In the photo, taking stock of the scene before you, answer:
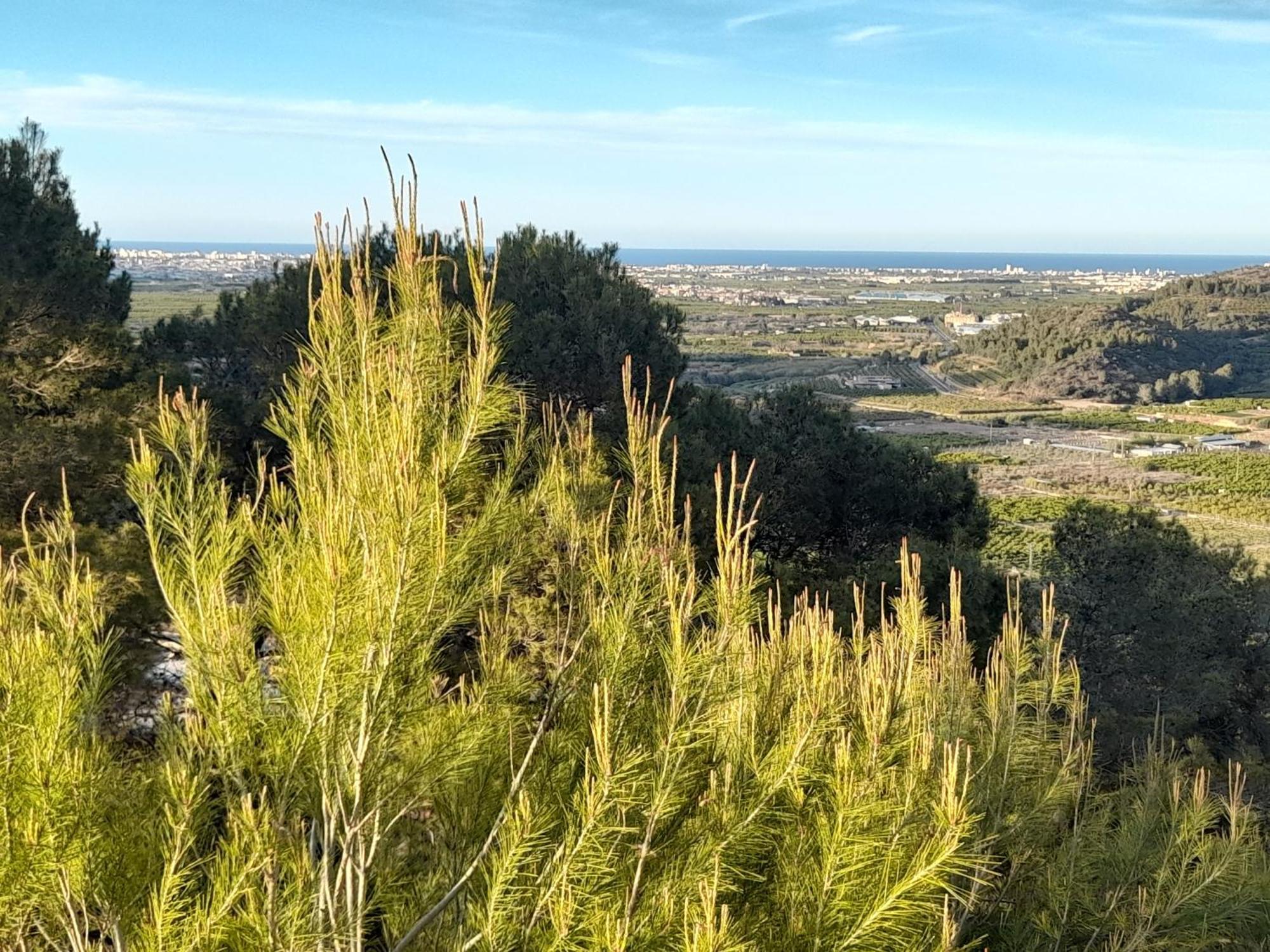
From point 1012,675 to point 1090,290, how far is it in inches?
8417

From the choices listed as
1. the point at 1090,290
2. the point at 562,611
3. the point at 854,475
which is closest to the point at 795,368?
the point at 854,475

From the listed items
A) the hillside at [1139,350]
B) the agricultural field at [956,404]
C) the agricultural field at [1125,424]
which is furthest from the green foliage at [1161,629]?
the hillside at [1139,350]

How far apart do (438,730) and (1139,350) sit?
3907 inches

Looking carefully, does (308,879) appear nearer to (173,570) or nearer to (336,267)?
(173,570)

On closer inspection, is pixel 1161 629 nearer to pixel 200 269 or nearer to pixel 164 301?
pixel 164 301

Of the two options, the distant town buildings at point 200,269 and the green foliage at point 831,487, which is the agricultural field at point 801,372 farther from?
the green foliage at point 831,487

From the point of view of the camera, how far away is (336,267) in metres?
2.99

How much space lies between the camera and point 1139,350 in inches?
3541

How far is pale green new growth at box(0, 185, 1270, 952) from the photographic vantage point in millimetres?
2885

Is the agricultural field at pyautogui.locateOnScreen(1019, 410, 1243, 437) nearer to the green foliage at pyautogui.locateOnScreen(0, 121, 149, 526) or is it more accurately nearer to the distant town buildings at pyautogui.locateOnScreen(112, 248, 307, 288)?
the distant town buildings at pyautogui.locateOnScreen(112, 248, 307, 288)

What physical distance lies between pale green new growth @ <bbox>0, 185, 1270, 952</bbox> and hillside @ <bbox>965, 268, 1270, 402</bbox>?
293 ft

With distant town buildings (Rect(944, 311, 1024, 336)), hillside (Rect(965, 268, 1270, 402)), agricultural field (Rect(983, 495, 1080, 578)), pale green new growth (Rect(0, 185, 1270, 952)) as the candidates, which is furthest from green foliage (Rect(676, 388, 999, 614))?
distant town buildings (Rect(944, 311, 1024, 336))

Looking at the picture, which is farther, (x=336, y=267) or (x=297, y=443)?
(x=297, y=443)

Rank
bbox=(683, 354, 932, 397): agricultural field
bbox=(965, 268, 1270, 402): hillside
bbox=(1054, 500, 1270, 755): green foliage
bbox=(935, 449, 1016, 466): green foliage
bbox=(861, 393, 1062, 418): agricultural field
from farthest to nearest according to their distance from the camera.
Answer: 1. bbox=(965, 268, 1270, 402): hillside
2. bbox=(861, 393, 1062, 418): agricultural field
3. bbox=(683, 354, 932, 397): agricultural field
4. bbox=(935, 449, 1016, 466): green foliage
5. bbox=(1054, 500, 1270, 755): green foliage
